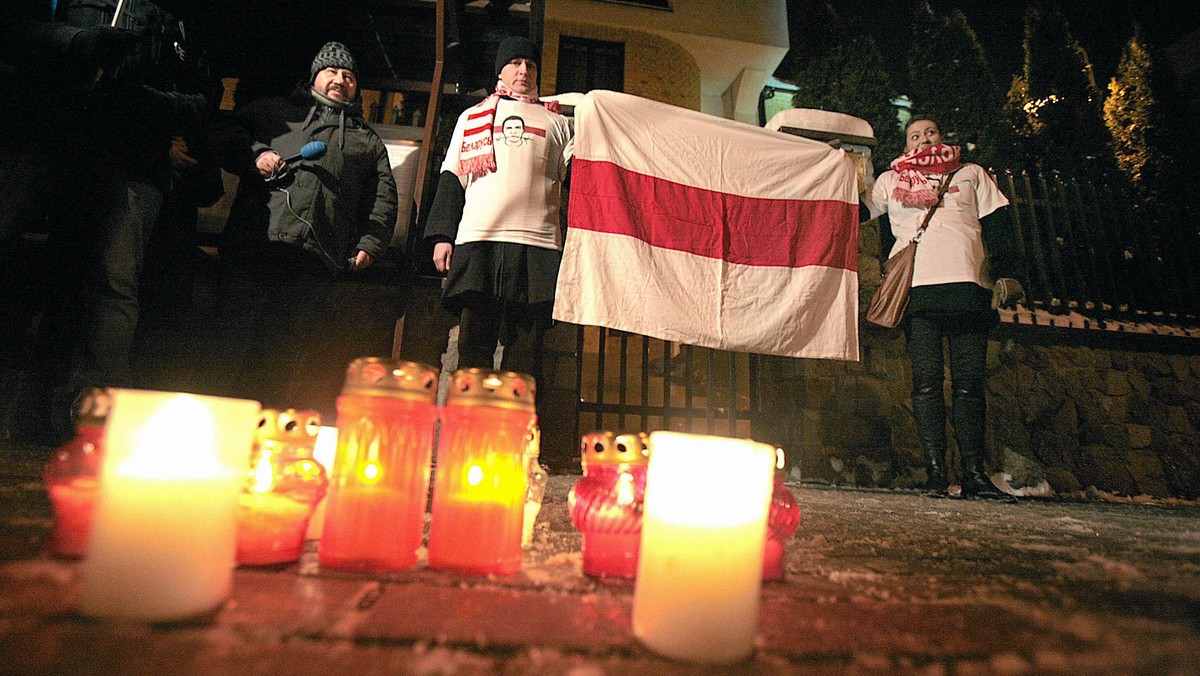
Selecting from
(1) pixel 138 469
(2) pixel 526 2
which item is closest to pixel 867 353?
(2) pixel 526 2

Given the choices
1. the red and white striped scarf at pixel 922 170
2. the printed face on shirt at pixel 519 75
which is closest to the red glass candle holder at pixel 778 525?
the printed face on shirt at pixel 519 75

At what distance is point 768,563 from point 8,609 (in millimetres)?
1223

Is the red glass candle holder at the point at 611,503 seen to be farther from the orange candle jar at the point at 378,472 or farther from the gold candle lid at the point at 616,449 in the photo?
the orange candle jar at the point at 378,472

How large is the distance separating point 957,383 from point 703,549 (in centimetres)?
317

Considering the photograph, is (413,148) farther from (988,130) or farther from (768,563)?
(988,130)

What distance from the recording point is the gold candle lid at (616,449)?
1255 millimetres

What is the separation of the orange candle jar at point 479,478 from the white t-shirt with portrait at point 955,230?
300 centimetres

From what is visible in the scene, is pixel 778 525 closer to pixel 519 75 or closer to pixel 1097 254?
pixel 519 75

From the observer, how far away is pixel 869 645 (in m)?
0.83

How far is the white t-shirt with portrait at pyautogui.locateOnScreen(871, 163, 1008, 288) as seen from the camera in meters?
3.21

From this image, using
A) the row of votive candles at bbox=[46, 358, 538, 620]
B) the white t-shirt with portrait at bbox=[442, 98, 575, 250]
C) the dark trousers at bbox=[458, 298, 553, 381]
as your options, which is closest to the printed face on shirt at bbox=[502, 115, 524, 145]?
the white t-shirt with portrait at bbox=[442, 98, 575, 250]

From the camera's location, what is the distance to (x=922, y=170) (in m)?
3.42

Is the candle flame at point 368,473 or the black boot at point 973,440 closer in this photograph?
the candle flame at point 368,473

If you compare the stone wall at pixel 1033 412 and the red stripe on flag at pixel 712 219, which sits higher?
the red stripe on flag at pixel 712 219
